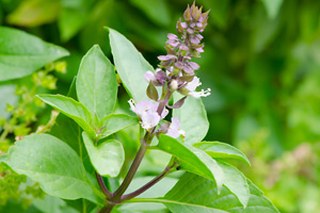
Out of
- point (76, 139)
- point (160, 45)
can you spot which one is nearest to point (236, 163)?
point (160, 45)

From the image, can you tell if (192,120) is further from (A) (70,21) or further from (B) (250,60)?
(B) (250,60)

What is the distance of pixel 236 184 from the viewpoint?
1.70ft

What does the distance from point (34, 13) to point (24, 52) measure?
1.58 ft

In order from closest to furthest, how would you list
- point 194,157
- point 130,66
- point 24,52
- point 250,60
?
point 194,157, point 130,66, point 24,52, point 250,60

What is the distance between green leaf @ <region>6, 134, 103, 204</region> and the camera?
1.64 feet

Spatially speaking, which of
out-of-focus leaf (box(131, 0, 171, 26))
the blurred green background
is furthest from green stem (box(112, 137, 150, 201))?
out-of-focus leaf (box(131, 0, 171, 26))

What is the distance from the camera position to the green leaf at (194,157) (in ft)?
1.58

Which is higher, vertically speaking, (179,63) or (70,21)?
(179,63)

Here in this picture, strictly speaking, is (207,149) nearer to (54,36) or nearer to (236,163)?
(236,163)

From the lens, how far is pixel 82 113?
21.4 inches

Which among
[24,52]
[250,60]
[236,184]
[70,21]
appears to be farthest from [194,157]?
[250,60]

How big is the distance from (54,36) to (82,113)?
0.81 metres

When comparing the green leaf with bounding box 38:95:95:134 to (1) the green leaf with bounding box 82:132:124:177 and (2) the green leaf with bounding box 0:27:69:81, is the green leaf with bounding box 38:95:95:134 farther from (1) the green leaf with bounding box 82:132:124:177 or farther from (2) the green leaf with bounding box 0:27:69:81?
(2) the green leaf with bounding box 0:27:69:81

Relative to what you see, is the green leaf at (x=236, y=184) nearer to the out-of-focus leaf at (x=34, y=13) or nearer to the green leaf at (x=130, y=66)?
the green leaf at (x=130, y=66)
